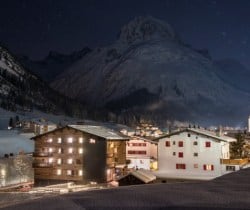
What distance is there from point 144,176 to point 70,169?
1675 centimetres

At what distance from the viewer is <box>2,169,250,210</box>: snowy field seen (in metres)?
2.83

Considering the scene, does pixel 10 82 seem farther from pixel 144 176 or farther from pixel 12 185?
pixel 144 176

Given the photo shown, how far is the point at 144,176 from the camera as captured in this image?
3516cm

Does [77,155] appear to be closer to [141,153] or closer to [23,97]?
[141,153]

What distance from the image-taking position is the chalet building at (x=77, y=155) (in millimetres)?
48500

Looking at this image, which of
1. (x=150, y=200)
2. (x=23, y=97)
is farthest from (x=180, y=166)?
(x=23, y=97)

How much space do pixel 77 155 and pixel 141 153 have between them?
11.2m

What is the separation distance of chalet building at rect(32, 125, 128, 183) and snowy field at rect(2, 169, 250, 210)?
45.2 m

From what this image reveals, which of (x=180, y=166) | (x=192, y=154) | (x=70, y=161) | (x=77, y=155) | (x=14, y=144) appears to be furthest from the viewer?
(x=14, y=144)

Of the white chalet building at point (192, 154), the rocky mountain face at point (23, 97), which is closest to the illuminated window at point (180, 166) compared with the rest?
the white chalet building at point (192, 154)

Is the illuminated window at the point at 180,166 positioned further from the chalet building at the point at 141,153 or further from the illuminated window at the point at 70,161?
the illuminated window at the point at 70,161

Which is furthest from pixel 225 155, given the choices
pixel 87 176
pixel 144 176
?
pixel 87 176

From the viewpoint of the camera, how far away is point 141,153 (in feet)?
184

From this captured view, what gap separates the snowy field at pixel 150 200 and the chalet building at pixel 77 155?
45.2 m
